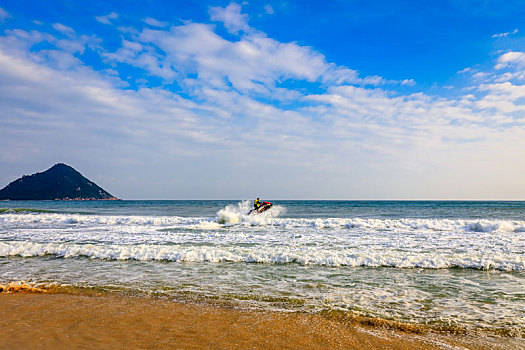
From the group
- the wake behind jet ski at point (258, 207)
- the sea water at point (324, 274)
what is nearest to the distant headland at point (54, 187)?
the wake behind jet ski at point (258, 207)

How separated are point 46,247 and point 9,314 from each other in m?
7.83

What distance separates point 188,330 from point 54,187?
509 ft

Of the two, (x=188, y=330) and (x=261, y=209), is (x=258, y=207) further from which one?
(x=188, y=330)

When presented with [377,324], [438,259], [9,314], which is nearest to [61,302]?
[9,314]

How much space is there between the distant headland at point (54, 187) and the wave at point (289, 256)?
141 m

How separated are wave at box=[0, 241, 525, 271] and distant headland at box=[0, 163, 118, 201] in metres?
141

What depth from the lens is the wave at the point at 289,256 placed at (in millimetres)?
9422

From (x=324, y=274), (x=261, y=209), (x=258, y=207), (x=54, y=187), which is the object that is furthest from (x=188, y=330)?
(x=54, y=187)

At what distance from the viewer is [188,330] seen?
4.59 meters

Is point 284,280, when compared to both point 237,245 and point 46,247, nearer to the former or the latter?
point 237,245

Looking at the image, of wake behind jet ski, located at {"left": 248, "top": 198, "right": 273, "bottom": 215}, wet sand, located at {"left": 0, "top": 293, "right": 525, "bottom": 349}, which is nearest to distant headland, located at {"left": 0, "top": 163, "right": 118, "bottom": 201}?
wake behind jet ski, located at {"left": 248, "top": 198, "right": 273, "bottom": 215}

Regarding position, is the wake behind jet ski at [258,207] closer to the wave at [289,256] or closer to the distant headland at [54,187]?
the wave at [289,256]

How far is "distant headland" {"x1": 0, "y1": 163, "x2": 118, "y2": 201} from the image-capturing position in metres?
127

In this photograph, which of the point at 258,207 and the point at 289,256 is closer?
the point at 289,256
